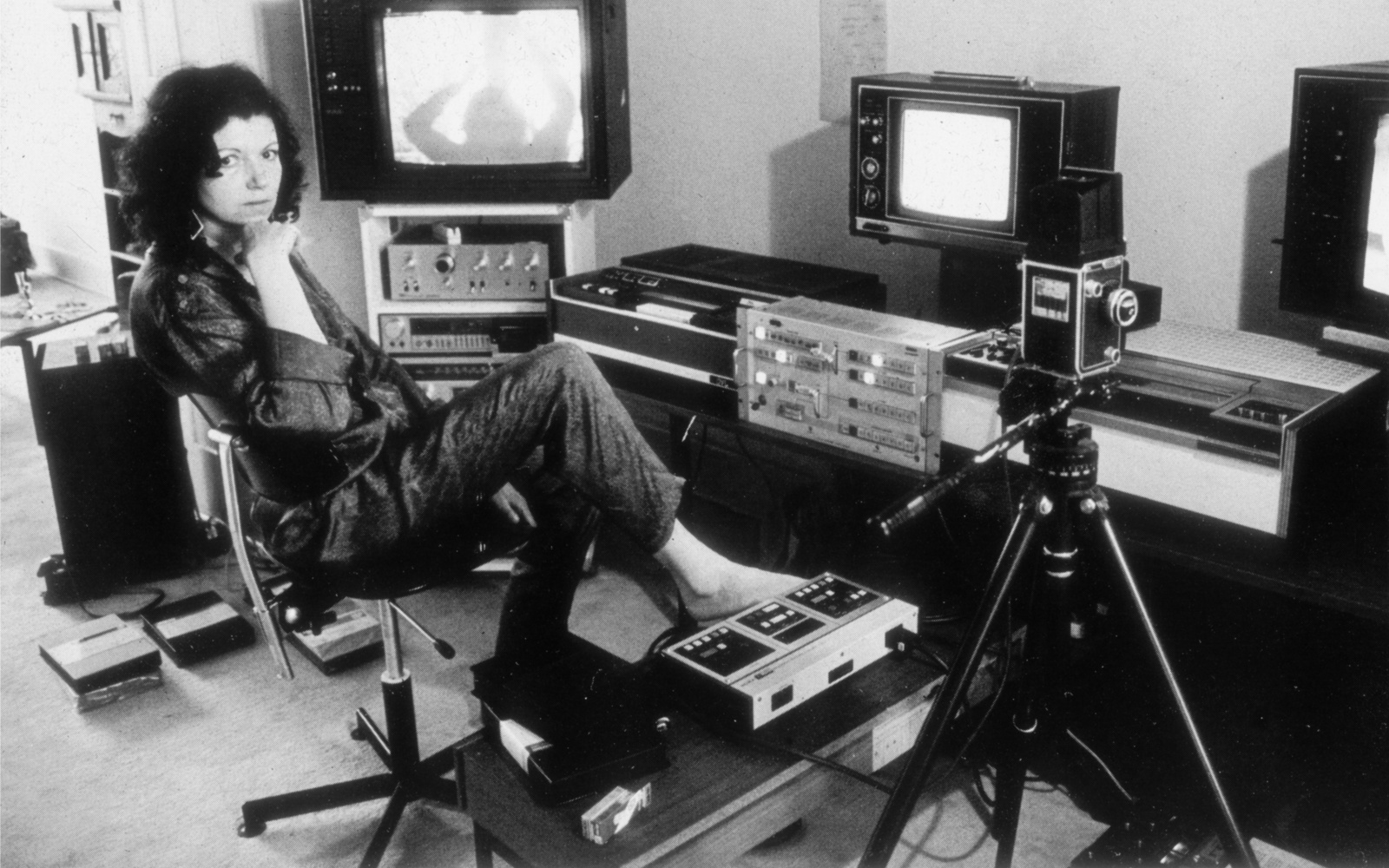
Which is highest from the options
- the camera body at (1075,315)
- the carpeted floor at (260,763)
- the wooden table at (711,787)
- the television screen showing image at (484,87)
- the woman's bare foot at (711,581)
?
the television screen showing image at (484,87)

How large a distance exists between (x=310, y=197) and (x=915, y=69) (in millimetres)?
1505

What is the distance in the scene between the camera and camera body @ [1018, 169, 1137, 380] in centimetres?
141

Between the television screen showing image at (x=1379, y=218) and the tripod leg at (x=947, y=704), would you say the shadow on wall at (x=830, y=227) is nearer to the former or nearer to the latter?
the television screen showing image at (x=1379, y=218)

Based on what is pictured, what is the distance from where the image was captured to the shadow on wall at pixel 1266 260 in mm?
2074

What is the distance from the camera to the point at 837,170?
2.74 meters

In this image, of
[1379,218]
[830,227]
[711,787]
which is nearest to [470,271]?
[830,227]

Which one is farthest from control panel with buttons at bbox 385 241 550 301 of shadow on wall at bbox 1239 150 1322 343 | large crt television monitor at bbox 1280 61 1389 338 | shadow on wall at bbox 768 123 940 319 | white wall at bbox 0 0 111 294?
white wall at bbox 0 0 111 294

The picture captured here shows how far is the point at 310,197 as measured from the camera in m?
3.07

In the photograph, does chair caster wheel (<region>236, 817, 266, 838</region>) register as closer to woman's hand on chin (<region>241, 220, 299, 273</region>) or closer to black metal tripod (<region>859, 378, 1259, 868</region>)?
woman's hand on chin (<region>241, 220, 299, 273</region>)

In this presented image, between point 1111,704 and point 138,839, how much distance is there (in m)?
1.58

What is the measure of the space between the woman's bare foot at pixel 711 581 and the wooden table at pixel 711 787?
28 cm

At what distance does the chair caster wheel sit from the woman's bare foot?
29.7 inches

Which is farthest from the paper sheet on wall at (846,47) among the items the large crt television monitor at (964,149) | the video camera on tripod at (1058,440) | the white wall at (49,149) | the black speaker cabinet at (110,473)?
the white wall at (49,149)

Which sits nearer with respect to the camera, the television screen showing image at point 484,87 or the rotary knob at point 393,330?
the television screen showing image at point 484,87
